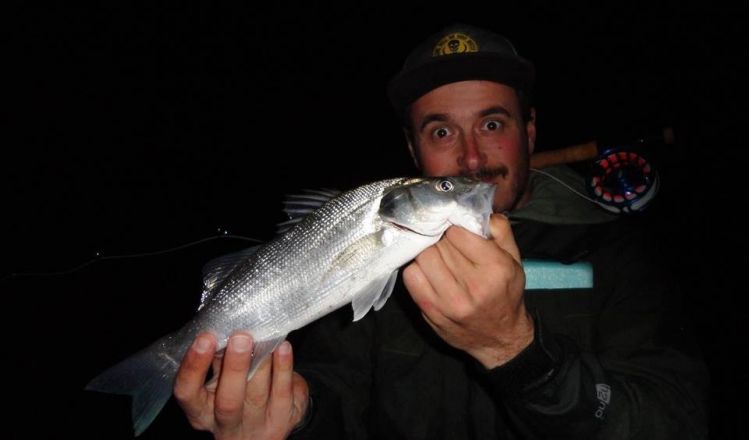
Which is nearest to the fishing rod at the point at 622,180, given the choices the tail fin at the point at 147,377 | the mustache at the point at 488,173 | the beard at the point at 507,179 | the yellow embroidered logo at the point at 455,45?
the beard at the point at 507,179

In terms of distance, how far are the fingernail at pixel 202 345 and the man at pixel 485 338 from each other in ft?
0.05

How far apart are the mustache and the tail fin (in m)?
2.02

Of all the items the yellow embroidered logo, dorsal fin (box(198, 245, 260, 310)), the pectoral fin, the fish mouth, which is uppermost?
the yellow embroidered logo

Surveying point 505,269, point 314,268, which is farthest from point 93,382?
point 505,269

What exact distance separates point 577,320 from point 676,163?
9.62m

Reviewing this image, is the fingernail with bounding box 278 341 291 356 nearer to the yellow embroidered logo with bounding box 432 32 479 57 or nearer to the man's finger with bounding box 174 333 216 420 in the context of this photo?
the man's finger with bounding box 174 333 216 420

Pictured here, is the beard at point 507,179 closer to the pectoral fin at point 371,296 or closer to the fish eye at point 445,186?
the fish eye at point 445,186

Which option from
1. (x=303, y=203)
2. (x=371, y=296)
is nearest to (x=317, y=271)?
(x=371, y=296)

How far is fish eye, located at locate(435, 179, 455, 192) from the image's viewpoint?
1.84 metres

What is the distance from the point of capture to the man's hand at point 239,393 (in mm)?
1917

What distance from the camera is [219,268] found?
2.20m

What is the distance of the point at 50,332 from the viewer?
7520 mm

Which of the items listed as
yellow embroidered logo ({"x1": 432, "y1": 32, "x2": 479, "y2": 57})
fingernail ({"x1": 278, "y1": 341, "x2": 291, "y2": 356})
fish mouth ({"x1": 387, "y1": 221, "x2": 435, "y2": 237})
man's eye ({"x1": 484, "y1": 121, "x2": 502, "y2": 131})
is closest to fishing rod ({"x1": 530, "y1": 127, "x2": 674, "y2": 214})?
man's eye ({"x1": 484, "y1": 121, "x2": 502, "y2": 131})

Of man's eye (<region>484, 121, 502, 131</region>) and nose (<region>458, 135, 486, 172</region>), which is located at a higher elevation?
man's eye (<region>484, 121, 502, 131</region>)
